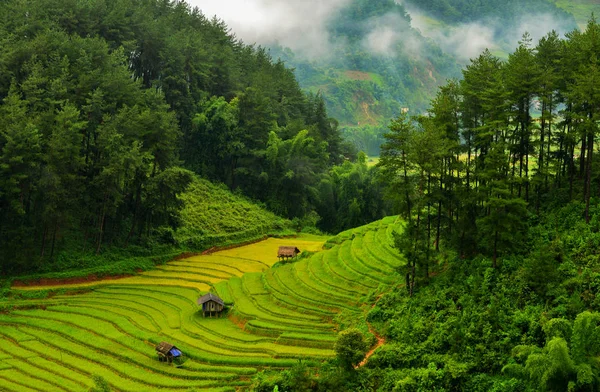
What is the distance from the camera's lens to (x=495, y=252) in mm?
35750

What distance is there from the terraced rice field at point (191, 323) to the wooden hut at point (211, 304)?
818mm

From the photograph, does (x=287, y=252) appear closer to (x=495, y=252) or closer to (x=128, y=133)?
(x=128, y=133)

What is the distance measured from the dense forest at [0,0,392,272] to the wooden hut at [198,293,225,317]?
1844 centimetres

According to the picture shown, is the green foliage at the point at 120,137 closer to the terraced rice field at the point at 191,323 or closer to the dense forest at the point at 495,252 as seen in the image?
the terraced rice field at the point at 191,323

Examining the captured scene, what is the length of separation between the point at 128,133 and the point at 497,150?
40.5 m

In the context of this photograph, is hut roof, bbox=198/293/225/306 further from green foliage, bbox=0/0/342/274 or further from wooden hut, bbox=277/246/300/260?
green foliage, bbox=0/0/342/274

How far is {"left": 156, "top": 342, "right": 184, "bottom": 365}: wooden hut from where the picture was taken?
37250 millimetres

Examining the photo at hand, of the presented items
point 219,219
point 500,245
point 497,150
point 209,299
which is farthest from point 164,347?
point 219,219

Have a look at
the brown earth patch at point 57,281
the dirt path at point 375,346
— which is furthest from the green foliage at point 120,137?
the dirt path at point 375,346

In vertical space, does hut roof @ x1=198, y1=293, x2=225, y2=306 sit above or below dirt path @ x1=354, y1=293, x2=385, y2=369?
above

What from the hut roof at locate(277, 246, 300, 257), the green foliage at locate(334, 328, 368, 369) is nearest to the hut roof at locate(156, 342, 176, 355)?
the green foliage at locate(334, 328, 368, 369)

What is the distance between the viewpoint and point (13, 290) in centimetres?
4978

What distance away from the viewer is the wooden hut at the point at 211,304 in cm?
4531

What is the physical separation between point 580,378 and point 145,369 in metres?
26.3
